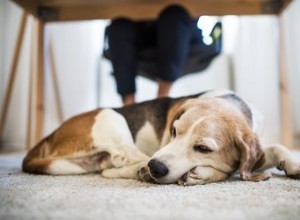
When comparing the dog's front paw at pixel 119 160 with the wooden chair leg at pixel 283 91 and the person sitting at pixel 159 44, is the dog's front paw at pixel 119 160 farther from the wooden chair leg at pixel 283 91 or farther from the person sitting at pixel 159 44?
the wooden chair leg at pixel 283 91

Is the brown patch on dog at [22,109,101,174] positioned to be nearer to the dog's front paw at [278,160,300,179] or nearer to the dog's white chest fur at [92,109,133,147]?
the dog's white chest fur at [92,109,133,147]

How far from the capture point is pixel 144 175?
3.76 feet

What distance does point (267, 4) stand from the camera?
235 centimetres

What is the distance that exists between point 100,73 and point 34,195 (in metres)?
2.51

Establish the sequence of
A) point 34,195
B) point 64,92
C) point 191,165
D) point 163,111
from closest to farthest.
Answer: point 34,195 < point 191,165 < point 163,111 < point 64,92

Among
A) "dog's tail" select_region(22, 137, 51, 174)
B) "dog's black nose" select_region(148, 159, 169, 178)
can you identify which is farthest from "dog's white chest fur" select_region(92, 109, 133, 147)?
"dog's black nose" select_region(148, 159, 169, 178)

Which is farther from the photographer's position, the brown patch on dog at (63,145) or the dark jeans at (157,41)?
the dark jeans at (157,41)

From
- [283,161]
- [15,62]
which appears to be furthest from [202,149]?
[15,62]

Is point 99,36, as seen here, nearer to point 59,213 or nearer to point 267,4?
point 267,4

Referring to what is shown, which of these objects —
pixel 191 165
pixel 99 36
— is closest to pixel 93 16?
pixel 99 36

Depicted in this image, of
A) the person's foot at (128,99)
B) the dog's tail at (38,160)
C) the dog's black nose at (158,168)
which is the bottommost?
the dog's tail at (38,160)

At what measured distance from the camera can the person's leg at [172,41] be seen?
6.77ft

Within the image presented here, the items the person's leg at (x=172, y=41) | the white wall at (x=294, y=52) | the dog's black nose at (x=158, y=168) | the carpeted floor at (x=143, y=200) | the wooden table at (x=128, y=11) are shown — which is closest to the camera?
the carpeted floor at (x=143, y=200)

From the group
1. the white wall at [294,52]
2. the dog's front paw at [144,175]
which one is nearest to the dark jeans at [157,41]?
the dog's front paw at [144,175]
